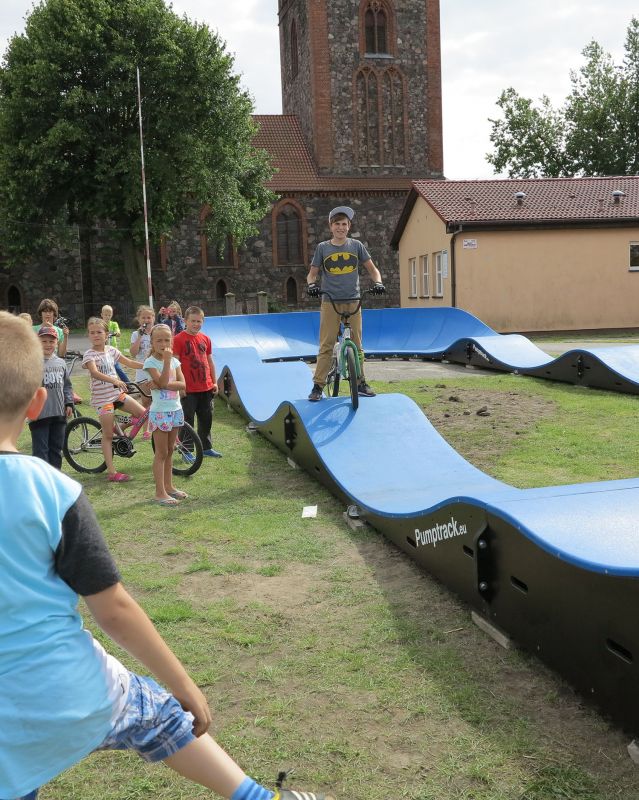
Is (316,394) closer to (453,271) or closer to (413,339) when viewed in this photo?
(413,339)

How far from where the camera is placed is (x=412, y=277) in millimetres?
32781

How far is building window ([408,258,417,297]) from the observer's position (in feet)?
106

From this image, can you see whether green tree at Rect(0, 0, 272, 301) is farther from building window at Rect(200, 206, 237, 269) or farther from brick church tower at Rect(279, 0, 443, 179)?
brick church tower at Rect(279, 0, 443, 179)

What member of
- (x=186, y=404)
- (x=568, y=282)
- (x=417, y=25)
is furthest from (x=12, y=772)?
(x=417, y=25)

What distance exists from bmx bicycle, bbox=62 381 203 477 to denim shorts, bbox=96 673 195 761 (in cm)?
612

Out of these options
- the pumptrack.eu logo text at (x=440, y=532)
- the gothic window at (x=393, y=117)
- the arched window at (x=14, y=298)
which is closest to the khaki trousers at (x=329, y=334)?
the pumptrack.eu logo text at (x=440, y=532)

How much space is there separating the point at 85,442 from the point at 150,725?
24.5ft

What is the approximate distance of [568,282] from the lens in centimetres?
2797

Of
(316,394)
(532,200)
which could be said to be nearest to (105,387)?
(316,394)

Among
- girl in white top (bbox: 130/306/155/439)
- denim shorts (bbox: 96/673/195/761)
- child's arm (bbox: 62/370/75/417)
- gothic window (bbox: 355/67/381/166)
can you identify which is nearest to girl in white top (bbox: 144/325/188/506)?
child's arm (bbox: 62/370/75/417)

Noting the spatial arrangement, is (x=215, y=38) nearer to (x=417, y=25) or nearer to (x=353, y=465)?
(x=417, y=25)

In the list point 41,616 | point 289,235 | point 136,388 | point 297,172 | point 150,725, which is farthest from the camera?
point 297,172

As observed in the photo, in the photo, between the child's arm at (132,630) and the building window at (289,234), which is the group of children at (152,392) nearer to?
the child's arm at (132,630)

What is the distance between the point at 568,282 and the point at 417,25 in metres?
27.1
